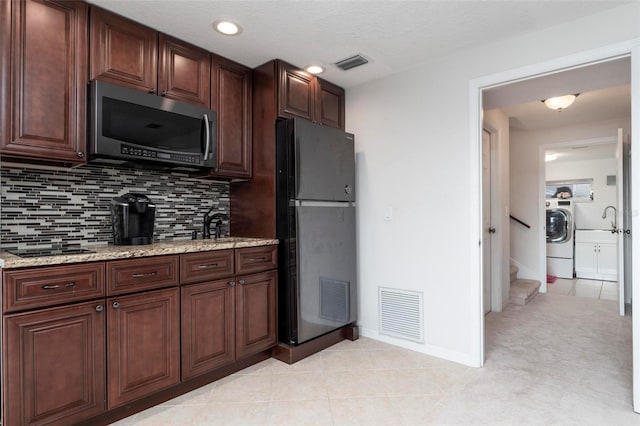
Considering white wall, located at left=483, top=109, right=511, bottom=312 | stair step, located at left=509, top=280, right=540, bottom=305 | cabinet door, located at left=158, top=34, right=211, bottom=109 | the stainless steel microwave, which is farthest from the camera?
stair step, located at left=509, top=280, right=540, bottom=305

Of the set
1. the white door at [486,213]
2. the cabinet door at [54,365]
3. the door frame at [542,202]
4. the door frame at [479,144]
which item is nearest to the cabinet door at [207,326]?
the cabinet door at [54,365]

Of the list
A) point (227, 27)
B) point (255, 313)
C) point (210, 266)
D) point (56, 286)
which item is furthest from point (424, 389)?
point (227, 27)

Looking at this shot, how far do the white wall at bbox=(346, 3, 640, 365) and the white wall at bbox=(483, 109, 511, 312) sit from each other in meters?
1.26

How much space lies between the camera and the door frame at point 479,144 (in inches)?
78.0

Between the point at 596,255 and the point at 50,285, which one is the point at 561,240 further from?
the point at 50,285

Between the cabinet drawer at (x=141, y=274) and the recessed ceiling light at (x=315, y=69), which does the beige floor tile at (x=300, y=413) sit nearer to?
the cabinet drawer at (x=141, y=274)

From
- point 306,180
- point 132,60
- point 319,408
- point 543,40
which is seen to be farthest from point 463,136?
point 132,60

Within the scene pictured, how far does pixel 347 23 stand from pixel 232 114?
109cm

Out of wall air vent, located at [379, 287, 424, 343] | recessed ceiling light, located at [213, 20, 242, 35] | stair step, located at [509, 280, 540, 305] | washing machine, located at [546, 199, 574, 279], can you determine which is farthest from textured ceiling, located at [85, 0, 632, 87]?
washing machine, located at [546, 199, 574, 279]

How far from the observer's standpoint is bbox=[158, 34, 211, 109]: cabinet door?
2.30 meters

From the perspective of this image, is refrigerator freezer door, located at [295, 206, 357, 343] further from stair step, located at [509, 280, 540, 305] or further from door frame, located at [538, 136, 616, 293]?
door frame, located at [538, 136, 616, 293]

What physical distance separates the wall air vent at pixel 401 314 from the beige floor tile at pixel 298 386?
85 centimetres

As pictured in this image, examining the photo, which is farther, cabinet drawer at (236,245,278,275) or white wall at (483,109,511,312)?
white wall at (483,109,511,312)

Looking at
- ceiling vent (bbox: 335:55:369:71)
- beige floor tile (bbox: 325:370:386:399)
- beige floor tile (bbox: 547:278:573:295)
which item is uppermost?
ceiling vent (bbox: 335:55:369:71)
